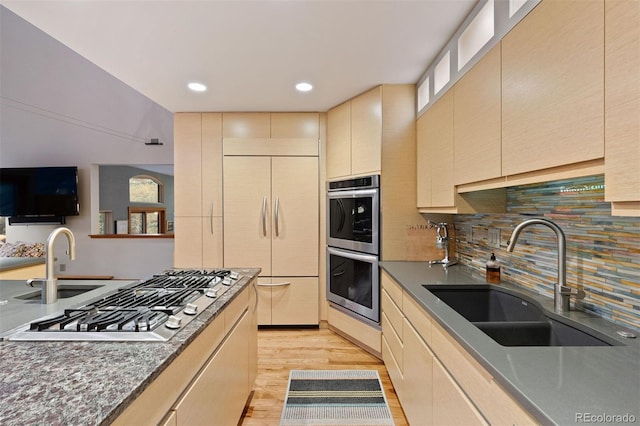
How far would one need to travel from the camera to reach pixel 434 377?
1300 millimetres

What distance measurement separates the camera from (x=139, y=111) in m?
5.15

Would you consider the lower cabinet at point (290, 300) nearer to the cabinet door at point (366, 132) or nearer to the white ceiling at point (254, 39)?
the cabinet door at point (366, 132)

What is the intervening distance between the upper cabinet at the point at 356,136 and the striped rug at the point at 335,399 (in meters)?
1.70

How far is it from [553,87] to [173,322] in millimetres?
1545

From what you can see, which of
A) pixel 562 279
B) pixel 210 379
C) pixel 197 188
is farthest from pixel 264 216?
pixel 562 279

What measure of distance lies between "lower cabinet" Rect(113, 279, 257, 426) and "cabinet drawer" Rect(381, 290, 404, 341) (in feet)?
3.20

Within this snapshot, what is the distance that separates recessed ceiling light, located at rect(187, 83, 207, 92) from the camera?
2580mm

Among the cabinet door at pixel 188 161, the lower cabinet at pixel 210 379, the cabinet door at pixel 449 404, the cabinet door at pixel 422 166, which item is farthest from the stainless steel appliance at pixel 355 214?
the cabinet door at pixel 188 161

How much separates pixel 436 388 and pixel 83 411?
1.24 meters

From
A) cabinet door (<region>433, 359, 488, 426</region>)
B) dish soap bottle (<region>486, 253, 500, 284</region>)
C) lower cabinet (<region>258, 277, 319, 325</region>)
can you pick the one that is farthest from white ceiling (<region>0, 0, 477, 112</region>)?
lower cabinet (<region>258, 277, 319, 325</region>)

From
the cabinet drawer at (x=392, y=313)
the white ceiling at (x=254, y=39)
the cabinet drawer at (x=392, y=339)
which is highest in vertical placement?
the white ceiling at (x=254, y=39)

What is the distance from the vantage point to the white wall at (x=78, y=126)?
5102 millimetres

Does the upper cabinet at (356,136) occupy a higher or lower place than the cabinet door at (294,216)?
higher

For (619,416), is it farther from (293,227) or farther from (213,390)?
(293,227)
